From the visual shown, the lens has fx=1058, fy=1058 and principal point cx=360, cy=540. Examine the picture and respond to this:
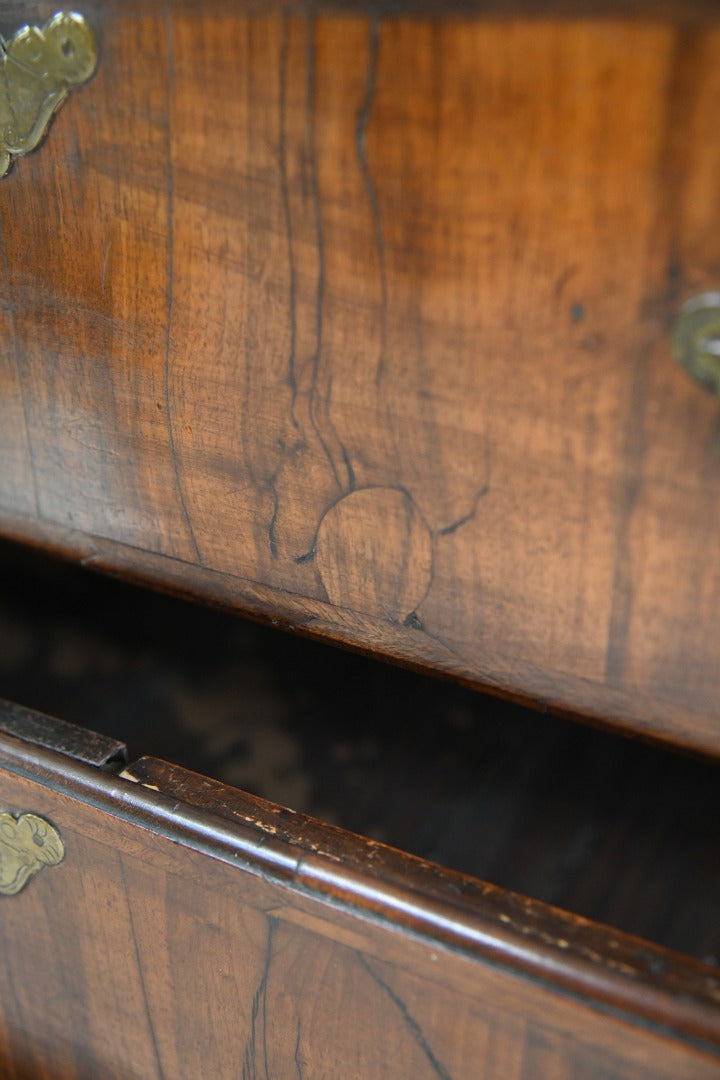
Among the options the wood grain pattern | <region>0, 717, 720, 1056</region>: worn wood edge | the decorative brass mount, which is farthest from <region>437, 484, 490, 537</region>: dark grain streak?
the decorative brass mount

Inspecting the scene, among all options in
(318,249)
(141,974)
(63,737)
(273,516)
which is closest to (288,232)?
(318,249)

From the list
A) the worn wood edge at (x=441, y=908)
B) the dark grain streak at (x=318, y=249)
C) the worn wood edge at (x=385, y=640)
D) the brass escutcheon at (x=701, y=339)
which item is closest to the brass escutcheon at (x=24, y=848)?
the worn wood edge at (x=441, y=908)

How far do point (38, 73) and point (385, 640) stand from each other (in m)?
0.29

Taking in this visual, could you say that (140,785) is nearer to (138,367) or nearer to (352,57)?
(138,367)

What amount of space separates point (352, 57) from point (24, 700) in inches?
16.2

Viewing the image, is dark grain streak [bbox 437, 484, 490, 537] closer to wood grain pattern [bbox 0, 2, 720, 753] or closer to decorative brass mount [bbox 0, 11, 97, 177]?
wood grain pattern [bbox 0, 2, 720, 753]

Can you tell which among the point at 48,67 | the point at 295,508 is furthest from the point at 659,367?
the point at 48,67

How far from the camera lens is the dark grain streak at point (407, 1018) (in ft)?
1.48

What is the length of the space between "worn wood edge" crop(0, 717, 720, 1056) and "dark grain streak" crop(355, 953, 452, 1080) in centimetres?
3

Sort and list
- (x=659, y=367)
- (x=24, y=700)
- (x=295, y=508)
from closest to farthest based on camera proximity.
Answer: (x=659, y=367) < (x=295, y=508) < (x=24, y=700)

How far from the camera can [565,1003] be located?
0.40 metres

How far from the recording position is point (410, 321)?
411mm

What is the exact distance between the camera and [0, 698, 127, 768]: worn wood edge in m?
0.51

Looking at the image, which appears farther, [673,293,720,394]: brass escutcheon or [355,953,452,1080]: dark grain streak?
[355,953,452,1080]: dark grain streak
